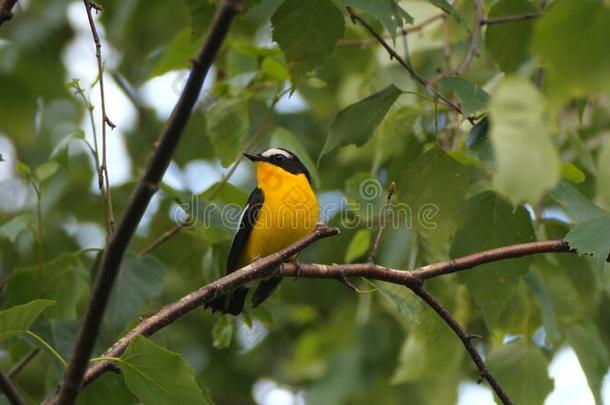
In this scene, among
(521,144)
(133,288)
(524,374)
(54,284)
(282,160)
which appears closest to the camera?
(521,144)

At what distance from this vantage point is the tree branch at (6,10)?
3.04 metres

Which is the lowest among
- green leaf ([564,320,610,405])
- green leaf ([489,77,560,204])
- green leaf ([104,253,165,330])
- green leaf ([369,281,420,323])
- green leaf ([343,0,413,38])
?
green leaf ([564,320,610,405])

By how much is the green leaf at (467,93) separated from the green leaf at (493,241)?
58 centimetres

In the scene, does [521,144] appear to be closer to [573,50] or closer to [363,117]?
[573,50]

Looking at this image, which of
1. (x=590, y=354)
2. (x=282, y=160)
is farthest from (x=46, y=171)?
(x=590, y=354)

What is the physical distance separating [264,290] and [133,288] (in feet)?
2.69

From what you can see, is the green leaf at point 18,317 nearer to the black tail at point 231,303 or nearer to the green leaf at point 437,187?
the green leaf at point 437,187

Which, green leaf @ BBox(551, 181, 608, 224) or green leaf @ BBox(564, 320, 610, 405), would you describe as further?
green leaf @ BBox(564, 320, 610, 405)

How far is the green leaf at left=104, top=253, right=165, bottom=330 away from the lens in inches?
151

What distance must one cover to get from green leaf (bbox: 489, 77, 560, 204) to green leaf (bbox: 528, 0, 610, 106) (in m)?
0.10

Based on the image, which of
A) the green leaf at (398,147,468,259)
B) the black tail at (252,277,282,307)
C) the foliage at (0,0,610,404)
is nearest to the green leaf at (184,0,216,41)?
the foliage at (0,0,610,404)

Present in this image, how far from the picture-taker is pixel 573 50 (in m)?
1.71

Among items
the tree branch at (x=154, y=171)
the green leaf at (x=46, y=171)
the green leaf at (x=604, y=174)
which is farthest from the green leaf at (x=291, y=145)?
the green leaf at (x=604, y=174)

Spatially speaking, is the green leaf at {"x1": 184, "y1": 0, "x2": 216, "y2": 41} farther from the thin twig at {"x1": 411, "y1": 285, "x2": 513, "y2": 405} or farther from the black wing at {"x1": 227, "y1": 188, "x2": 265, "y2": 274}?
the black wing at {"x1": 227, "y1": 188, "x2": 265, "y2": 274}
